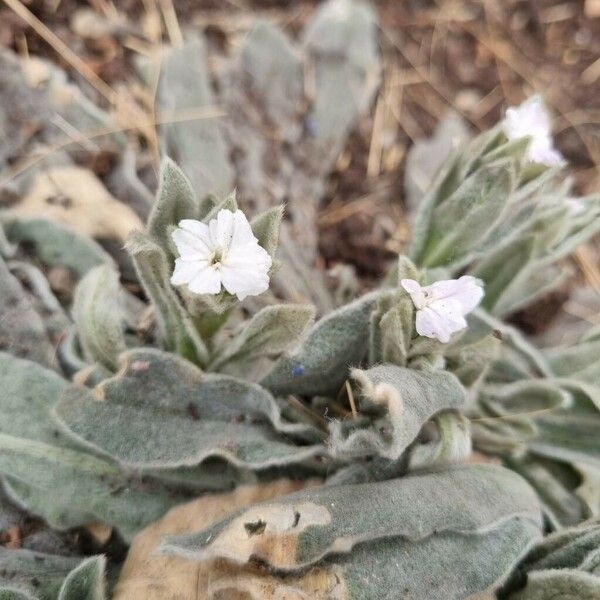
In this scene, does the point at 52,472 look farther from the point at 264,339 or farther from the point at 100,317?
the point at 264,339

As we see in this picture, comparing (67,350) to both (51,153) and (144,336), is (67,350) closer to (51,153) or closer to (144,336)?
(144,336)

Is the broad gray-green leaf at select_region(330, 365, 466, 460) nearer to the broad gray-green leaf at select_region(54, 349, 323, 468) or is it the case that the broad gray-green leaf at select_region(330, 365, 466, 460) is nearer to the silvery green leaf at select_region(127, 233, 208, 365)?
the broad gray-green leaf at select_region(54, 349, 323, 468)

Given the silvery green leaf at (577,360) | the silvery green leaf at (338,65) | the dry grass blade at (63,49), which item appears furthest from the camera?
the silvery green leaf at (338,65)

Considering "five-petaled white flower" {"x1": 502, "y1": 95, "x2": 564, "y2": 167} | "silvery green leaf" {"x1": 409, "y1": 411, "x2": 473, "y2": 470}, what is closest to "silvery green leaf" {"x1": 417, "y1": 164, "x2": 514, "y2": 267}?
"five-petaled white flower" {"x1": 502, "y1": 95, "x2": 564, "y2": 167}

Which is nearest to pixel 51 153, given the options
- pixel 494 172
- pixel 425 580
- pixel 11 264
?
pixel 11 264

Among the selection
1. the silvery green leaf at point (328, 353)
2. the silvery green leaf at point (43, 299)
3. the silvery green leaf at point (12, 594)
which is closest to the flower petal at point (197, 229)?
the silvery green leaf at point (328, 353)

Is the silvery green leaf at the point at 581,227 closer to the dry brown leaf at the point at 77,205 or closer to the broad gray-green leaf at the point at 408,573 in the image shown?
the broad gray-green leaf at the point at 408,573

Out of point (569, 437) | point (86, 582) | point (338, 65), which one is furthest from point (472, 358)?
point (338, 65)
